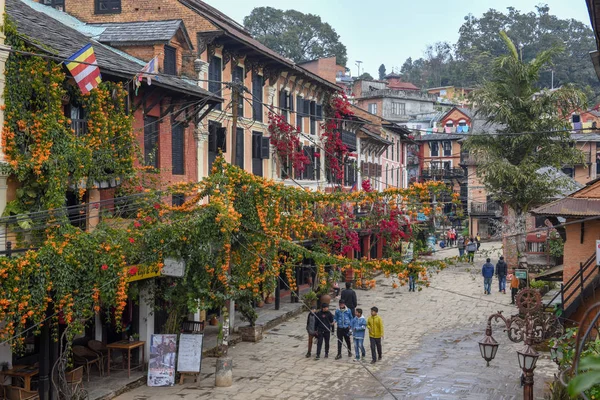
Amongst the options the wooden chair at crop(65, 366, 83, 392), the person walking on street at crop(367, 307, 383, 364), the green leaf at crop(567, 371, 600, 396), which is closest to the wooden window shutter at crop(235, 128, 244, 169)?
the person walking on street at crop(367, 307, 383, 364)

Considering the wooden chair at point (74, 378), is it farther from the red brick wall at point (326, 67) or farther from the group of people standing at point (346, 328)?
the red brick wall at point (326, 67)

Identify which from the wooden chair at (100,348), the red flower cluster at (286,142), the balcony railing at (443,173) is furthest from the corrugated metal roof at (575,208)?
the balcony railing at (443,173)

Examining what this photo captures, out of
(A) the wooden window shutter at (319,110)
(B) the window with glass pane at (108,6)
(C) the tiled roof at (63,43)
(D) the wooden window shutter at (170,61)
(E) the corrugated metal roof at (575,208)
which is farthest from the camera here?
(A) the wooden window shutter at (319,110)

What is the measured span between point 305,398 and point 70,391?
5.34 metres

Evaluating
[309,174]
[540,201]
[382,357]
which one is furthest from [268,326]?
[540,201]

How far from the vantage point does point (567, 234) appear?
67.5 ft

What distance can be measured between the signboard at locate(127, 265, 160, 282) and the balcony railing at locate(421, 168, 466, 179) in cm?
5960

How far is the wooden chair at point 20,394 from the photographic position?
49.8 feet

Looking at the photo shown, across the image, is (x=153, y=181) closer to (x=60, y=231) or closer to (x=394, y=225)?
(x=60, y=231)

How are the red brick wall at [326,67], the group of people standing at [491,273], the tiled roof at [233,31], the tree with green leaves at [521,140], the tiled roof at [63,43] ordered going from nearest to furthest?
the tiled roof at [63,43]
the tiled roof at [233,31]
the group of people standing at [491,273]
the tree with green leaves at [521,140]
the red brick wall at [326,67]

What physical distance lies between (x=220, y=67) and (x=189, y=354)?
1173 centimetres

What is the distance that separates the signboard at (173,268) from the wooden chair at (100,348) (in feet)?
9.69

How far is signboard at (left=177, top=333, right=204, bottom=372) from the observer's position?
58.3ft

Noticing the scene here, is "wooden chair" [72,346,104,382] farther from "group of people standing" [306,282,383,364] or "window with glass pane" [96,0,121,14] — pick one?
"window with glass pane" [96,0,121,14]
